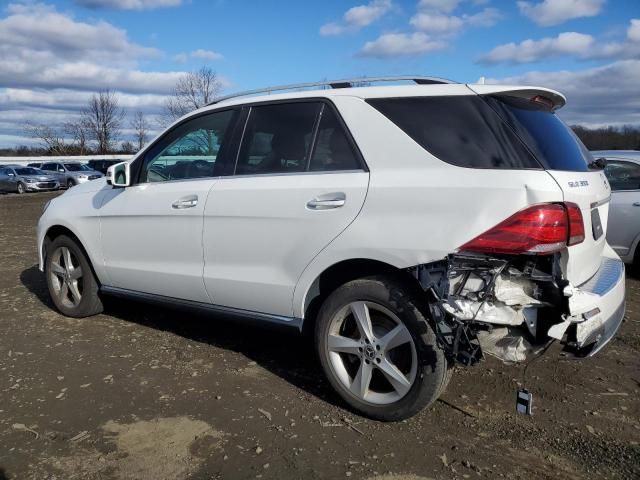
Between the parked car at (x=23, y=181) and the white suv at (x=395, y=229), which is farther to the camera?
the parked car at (x=23, y=181)

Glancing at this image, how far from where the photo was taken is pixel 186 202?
401 centimetres

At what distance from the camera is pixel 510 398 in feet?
11.8

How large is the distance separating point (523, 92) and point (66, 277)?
166 inches

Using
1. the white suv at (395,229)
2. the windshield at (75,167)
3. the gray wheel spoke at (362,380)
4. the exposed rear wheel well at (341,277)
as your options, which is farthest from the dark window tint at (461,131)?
the windshield at (75,167)

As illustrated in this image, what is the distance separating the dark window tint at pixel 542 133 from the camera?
118 inches

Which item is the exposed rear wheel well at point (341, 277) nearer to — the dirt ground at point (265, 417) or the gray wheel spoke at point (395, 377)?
the gray wheel spoke at point (395, 377)

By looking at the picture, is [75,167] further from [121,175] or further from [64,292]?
[121,175]

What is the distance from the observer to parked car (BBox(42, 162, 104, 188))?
3278cm

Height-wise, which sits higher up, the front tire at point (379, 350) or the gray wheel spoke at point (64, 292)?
the front tire at point (379, 350)

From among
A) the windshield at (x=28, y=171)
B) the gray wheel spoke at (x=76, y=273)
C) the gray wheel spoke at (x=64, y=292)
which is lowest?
the windshield at (x=28, y=171)

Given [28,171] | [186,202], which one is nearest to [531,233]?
[186,202]

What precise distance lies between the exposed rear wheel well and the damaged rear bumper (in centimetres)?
79

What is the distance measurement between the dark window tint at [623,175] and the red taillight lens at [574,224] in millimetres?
4423

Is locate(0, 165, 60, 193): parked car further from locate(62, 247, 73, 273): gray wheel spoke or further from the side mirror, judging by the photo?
the side mirror
